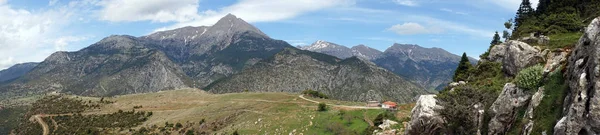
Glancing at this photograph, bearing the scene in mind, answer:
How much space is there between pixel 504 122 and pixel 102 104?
399 feet

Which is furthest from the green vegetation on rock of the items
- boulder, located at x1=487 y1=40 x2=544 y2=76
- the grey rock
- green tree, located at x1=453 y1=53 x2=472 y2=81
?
green tree, located at x1=453 y1=53 x2=472 y2=81

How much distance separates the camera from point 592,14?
208 ft

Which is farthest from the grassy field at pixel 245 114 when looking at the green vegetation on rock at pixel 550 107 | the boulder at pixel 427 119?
the green vegetation on rock at pixel 550 107

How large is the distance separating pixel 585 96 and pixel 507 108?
6.93 m

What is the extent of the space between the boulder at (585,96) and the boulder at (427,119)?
11.6m

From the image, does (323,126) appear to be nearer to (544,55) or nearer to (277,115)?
(277,115)

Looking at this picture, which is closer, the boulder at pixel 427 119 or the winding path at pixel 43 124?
the boulder at pixel 427 119

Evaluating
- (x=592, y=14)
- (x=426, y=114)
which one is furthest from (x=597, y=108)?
(x=592, y=14)

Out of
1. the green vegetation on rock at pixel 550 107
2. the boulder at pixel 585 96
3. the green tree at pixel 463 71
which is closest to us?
the boulder at pixel 585 96

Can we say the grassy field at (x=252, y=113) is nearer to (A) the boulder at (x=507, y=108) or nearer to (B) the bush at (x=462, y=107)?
(B) the bush at (x=462, y=107)

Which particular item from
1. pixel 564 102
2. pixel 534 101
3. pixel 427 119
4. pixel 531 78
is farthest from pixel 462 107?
pixel 564 102

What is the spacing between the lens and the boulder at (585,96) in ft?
52.5

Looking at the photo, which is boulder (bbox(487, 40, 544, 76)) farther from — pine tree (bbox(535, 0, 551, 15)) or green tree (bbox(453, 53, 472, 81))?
pine tree (bbox(535, 0, 551, 15))

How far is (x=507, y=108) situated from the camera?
23562 mm
